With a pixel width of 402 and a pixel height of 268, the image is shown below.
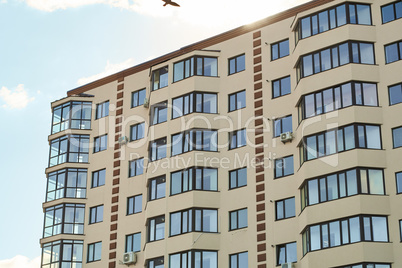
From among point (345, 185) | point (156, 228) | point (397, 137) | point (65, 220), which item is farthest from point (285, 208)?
point (65, 220)

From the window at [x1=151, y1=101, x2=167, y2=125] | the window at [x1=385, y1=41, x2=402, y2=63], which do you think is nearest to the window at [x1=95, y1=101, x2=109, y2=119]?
the window at [x1=151, y1=101, x2=167, y2=125]

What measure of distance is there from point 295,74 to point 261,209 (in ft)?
29.1

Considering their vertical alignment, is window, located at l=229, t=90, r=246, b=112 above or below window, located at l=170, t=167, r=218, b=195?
above

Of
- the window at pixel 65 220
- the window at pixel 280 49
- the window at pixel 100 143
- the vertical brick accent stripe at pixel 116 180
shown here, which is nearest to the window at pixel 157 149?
the vertical brick accent stripe at pixel 116 180

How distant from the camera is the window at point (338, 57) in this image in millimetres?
48625

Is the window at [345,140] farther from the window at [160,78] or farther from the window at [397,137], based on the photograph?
the window at [160,78]

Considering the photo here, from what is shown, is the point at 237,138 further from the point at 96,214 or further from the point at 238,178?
the point at 96,214

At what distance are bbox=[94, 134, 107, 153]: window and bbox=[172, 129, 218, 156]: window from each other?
719 cm

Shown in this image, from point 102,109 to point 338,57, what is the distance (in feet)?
62.4

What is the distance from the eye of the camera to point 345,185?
45469 millimetres

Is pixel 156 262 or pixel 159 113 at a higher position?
pixel 159 113

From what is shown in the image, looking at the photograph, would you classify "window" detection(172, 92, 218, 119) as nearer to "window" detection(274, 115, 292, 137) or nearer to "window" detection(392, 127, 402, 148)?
"window" detection(274, 115, 292, 137)

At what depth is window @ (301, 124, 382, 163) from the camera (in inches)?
1823

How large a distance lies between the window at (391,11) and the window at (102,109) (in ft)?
69.5
